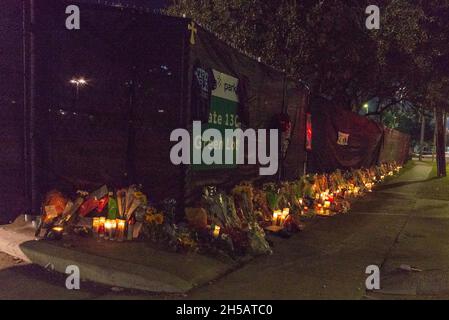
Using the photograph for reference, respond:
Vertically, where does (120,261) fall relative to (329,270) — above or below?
above

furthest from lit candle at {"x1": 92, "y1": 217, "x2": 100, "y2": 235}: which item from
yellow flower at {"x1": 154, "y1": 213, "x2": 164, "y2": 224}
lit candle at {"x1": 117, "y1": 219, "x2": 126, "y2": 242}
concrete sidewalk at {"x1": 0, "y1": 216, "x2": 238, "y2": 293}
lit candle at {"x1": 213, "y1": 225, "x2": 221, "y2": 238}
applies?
lit candle at {"x1": 213, "y1": 225, "x2": 221, "y2": 238}

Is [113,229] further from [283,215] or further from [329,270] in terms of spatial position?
[283,215]

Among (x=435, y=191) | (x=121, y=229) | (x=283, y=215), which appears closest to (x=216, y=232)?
(x=121, y=229)

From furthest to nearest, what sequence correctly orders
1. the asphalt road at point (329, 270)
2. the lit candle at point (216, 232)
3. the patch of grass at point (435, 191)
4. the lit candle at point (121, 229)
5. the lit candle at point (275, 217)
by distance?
1. the patch of grass at point (435, 191)
2. the lit candle at point (275, 217)
3. the lit candle at point (216, 232)
4. the lit candle at point (121, 229)
5. the asphalt road at point (329, 270)

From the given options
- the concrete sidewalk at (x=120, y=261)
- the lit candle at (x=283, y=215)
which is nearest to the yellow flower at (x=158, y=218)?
the concrete sidewalk at (x=120, y=261)

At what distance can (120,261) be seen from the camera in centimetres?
580

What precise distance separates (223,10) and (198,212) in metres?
7.80

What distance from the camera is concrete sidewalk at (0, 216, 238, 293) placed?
544 cm

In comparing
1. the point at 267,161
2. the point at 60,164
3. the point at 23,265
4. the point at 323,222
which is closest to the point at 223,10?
the point at 267,161

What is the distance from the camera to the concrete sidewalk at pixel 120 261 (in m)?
5.44

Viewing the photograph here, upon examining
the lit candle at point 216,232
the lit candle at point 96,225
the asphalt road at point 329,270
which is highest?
the lit candle at point 96,225

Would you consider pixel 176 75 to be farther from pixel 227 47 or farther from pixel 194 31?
pixel 227 47

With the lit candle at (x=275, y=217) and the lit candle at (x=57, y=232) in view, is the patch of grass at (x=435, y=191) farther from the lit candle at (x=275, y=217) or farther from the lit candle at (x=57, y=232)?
the lit candle at (x=57, y=232)

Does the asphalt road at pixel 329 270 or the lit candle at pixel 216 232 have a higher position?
the lit candle at pixel 216 232
